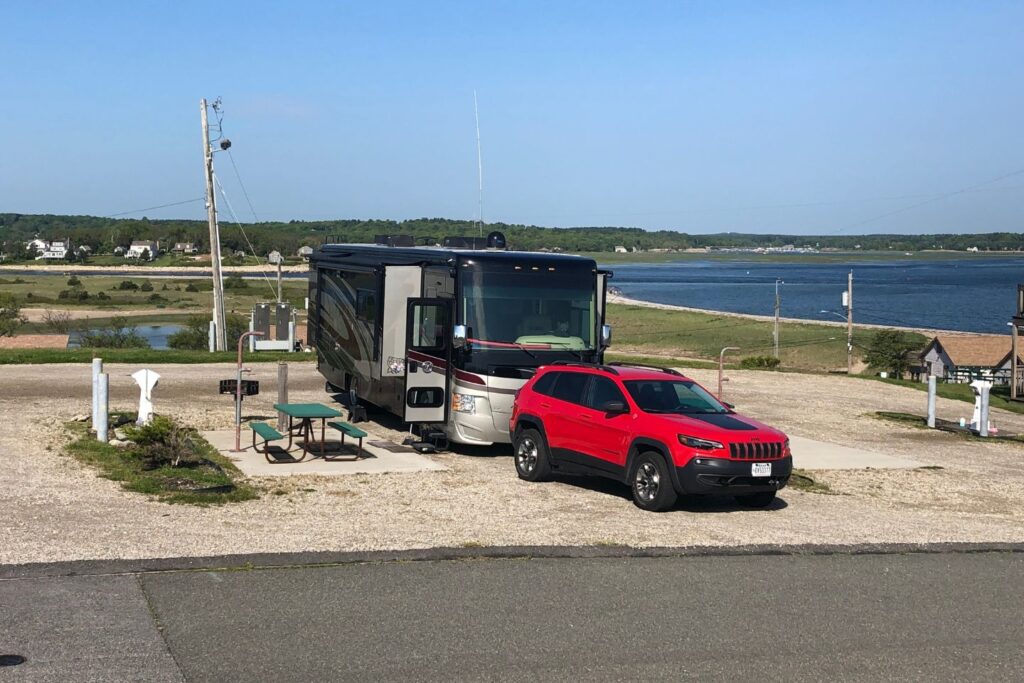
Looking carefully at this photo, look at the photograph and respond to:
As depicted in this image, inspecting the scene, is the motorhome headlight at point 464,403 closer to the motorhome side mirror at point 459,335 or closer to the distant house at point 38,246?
the motorhome side mirror at point 459,335

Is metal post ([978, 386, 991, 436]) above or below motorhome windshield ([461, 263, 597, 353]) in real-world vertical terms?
below

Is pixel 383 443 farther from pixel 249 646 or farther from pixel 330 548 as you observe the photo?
pixel 249 646

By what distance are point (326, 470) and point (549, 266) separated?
14.9ft

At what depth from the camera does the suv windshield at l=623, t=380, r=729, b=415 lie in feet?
46.4

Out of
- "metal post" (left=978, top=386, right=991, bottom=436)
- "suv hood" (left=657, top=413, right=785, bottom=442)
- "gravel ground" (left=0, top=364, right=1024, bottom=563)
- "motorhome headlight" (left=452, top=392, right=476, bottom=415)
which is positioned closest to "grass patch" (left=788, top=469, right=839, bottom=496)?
"gravel ground" (left=0, top=364, right=1024, bottom=563)

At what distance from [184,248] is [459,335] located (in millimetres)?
174946

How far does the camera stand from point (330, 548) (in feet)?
35.8

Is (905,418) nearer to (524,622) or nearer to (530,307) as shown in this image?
(530,307)

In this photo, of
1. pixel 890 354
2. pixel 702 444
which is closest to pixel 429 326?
pixel 702 444

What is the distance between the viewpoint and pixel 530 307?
1719cm

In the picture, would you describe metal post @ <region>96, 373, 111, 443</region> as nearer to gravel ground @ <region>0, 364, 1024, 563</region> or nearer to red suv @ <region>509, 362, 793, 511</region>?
gravel ground @ <region>0, 364, 1024, 563</region>

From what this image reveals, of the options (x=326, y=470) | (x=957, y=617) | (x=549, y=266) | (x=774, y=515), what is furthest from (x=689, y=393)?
(x=957, y=617)

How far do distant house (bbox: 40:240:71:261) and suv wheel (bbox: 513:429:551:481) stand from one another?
166m

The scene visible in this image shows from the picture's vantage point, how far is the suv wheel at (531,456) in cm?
1502
